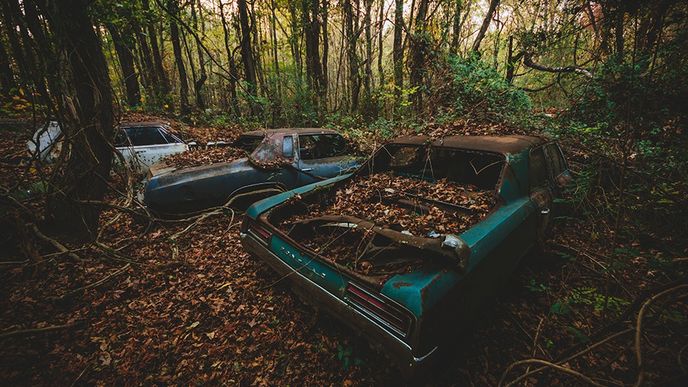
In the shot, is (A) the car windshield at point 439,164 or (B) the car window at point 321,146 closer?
(A) the car windshield at point 439,164

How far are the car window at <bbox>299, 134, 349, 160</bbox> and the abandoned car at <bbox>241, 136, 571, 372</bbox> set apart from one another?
67.1 inches

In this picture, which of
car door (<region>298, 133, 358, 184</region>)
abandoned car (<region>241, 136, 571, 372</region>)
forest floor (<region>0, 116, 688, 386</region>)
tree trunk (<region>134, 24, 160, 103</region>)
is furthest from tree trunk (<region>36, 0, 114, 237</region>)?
tree trunk (<region>134, 24, 160, 103</region>)

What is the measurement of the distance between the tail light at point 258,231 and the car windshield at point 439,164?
1.79 metres

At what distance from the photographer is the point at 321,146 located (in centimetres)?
560

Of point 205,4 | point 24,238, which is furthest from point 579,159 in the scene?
point 205,4

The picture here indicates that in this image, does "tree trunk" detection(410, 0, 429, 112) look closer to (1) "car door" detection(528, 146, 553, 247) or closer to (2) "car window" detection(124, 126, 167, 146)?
(1) "car door" detection(528, 146, 553, 247)

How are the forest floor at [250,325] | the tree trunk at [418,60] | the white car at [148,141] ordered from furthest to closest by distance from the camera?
1. the tree trunk at [418,60]
2. the white car at [148,141]
3. the forest floor at [250,325]

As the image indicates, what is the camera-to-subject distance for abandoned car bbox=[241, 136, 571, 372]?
194 centimetres

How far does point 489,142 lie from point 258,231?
274 cm

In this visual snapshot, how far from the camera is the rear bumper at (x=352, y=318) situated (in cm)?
183

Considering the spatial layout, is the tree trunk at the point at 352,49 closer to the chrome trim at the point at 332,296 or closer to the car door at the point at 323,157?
the car door at the point at 323,157

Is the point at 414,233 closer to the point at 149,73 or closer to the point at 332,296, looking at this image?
the point at 332,296

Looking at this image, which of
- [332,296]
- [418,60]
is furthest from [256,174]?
[418,60]

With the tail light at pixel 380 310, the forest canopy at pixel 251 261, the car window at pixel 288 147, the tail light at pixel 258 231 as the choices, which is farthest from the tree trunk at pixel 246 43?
the tail light at pixel 380 310
